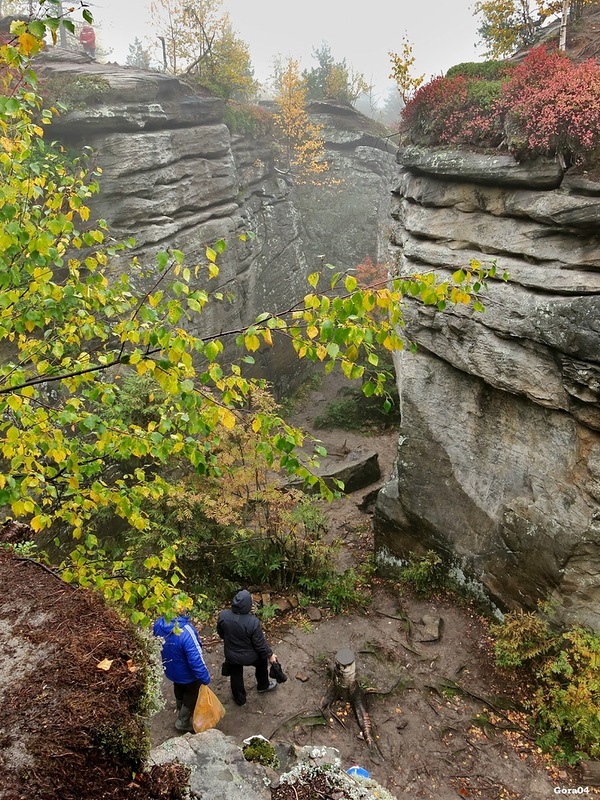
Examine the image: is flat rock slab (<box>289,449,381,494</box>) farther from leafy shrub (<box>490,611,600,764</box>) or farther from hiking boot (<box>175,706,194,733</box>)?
hiking boot (<box>175,706,194,733</box>)

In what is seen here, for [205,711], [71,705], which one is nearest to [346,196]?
[205,711]

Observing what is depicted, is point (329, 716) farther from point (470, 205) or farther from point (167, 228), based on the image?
point (167, 228)

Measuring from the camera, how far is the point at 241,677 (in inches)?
304

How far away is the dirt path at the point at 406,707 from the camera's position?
23.3 feet

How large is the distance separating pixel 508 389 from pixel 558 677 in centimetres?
509

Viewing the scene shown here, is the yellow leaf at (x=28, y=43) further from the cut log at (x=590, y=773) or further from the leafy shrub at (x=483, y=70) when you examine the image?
the leafy shrub at (x=483, y=70)

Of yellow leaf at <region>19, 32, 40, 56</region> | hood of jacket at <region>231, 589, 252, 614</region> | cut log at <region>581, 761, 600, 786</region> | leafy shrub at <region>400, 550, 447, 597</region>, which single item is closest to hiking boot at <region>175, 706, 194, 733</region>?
hood of jacket at <region>231, 589, 252, 614</region>

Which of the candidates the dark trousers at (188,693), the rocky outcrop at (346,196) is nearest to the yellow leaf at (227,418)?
the dark trousers at (188,693)

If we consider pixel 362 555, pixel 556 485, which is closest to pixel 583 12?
pixel 556 485

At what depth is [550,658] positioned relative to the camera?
834 centimetres

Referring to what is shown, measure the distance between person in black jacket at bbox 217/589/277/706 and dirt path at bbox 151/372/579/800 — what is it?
1005mm

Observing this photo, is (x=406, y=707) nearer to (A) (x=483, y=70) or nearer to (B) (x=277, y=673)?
(B) (x=277, y=673)

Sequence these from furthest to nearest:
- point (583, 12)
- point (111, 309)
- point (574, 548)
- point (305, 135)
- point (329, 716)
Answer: point (305, 135) → point (583, 12) → point (574, 548) → point (329, 716) → point (111, 309)

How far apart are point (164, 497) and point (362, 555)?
19.8ft
